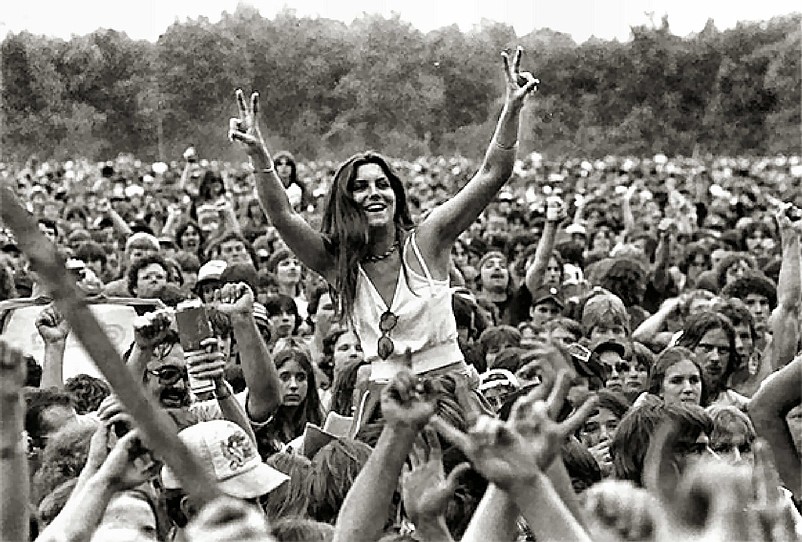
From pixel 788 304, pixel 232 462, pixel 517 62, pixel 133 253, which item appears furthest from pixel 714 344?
pixel 133 253

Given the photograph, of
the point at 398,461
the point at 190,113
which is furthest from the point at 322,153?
the point at 398,461

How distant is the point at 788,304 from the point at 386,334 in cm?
201

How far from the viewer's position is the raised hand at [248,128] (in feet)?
16.4

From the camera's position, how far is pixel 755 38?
31562 millimetres

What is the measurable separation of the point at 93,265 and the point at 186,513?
657cm

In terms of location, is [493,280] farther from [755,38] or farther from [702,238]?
[755,38]

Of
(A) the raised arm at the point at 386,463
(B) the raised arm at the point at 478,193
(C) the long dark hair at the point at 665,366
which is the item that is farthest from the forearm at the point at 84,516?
(C) the long dark hair at the point at 665,366

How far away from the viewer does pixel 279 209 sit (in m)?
4.88

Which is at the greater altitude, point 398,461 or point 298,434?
point 398,461

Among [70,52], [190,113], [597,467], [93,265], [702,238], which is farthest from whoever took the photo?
[190,113]

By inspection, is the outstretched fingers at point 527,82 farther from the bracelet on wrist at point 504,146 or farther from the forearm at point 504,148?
the bracelet on wrist at point 504,146

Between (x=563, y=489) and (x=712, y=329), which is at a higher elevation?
(x=563, y=489)

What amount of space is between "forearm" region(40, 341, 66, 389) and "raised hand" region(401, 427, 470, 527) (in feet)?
10.1

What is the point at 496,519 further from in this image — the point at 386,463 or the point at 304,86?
the point at 304,86
